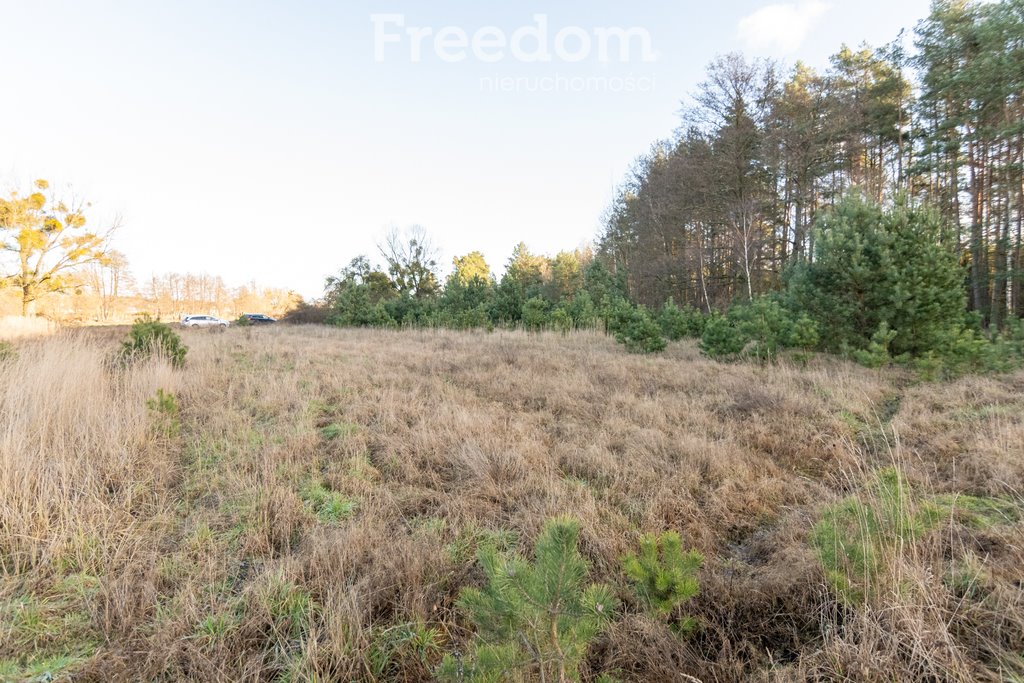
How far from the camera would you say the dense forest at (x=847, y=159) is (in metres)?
11.8

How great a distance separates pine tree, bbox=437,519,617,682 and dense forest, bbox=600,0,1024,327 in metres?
11.1

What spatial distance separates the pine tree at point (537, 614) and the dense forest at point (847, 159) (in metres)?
11.1

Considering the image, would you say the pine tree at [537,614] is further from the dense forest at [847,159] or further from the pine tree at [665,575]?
the dense forest at [847,159]

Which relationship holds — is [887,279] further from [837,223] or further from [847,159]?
[847,159]

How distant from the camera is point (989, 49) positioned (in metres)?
11.4

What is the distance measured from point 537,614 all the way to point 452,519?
147cm

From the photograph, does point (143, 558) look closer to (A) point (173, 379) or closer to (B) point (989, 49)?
(A) point (173, 379)

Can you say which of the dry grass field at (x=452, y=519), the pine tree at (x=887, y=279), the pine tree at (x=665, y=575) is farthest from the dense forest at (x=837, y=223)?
the pine tree at (x=665, y=575)

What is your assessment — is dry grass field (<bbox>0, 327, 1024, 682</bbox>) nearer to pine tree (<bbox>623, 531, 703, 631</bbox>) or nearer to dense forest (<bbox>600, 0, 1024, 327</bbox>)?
pine tree (<bbox>623, 531, 703, 631</bbox>)

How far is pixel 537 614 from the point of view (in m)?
1.34

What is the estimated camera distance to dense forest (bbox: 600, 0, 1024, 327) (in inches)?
466

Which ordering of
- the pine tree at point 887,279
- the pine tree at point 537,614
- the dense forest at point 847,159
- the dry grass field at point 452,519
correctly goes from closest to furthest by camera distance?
the pine tree at point 537,614, the dry grass field at point 452,519, the pine tree at point 887,279, the dense forest at point 847,159

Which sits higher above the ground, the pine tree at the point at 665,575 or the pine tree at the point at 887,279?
the pine tree at the point at 887,279

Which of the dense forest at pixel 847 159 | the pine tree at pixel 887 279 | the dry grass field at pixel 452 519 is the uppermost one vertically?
the dense forest at pixel 847 159
